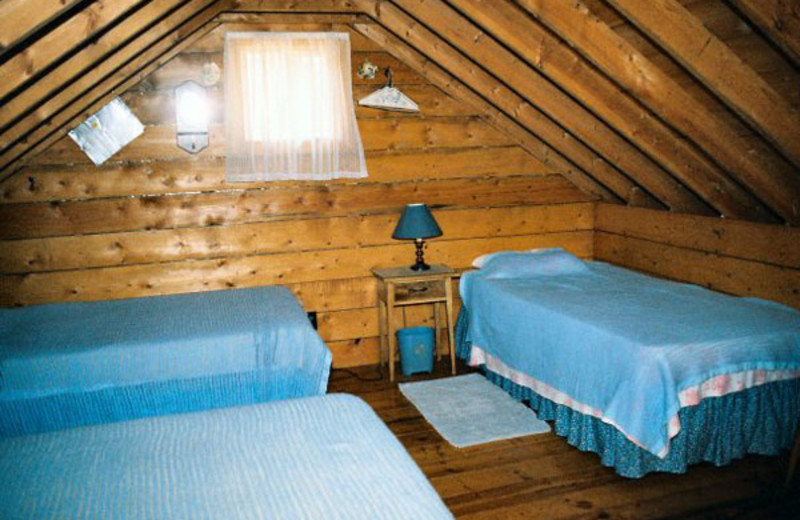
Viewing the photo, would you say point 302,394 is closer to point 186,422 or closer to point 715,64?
point 186,422

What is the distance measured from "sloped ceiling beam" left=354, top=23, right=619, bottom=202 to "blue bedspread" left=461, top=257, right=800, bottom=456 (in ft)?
2.64

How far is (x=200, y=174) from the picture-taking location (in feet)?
12.5

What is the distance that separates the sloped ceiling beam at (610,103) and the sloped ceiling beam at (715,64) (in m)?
0.60

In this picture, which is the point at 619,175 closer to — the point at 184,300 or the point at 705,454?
the point at 705,454

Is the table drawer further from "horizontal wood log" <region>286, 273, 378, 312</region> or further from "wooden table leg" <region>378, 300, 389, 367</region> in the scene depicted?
"horizontal wood log" <region>286, 273, 378, 312</region>

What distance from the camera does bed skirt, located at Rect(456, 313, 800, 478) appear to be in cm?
264

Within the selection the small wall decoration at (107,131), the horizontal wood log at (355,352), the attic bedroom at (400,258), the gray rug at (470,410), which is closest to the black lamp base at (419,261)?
the attic bedroom at (400,258)

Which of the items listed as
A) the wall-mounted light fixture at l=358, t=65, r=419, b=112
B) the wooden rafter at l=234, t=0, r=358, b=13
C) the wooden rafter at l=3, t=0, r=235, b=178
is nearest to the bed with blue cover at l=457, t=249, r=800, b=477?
the wall-mounted light fixture at l=358, t=65, r=419, b=112

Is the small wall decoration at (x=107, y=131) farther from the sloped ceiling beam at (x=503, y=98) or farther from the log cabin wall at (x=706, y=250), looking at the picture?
the log cabin wall at (x=706, y=250)

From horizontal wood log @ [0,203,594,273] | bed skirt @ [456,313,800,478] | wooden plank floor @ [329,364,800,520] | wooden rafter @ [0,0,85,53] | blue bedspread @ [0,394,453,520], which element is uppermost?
wooden rafter @ [0,0,85,53]

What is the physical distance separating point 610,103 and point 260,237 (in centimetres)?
216

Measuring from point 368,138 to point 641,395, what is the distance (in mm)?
2315

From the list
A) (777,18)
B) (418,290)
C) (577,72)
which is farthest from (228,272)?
(777,18)

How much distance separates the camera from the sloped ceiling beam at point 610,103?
2.85 meters
